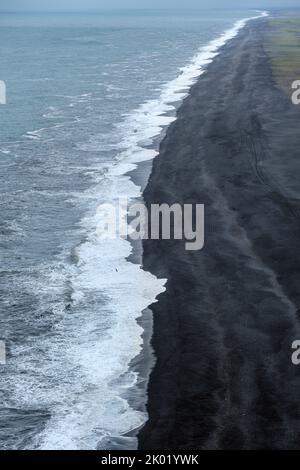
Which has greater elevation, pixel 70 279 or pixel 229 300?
pixel 229 300

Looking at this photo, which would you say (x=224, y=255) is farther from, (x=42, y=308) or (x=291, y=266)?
(x=42, y=308)

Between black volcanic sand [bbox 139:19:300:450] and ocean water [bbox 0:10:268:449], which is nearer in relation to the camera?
black volcanic sand [bbox 139:19:300:450]

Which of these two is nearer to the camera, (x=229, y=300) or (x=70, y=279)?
(x=229, y=300)

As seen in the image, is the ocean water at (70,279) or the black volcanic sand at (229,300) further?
the ocean water at (70,279)

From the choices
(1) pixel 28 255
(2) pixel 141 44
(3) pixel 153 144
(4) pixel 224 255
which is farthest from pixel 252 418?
(2) pixel 141 44
